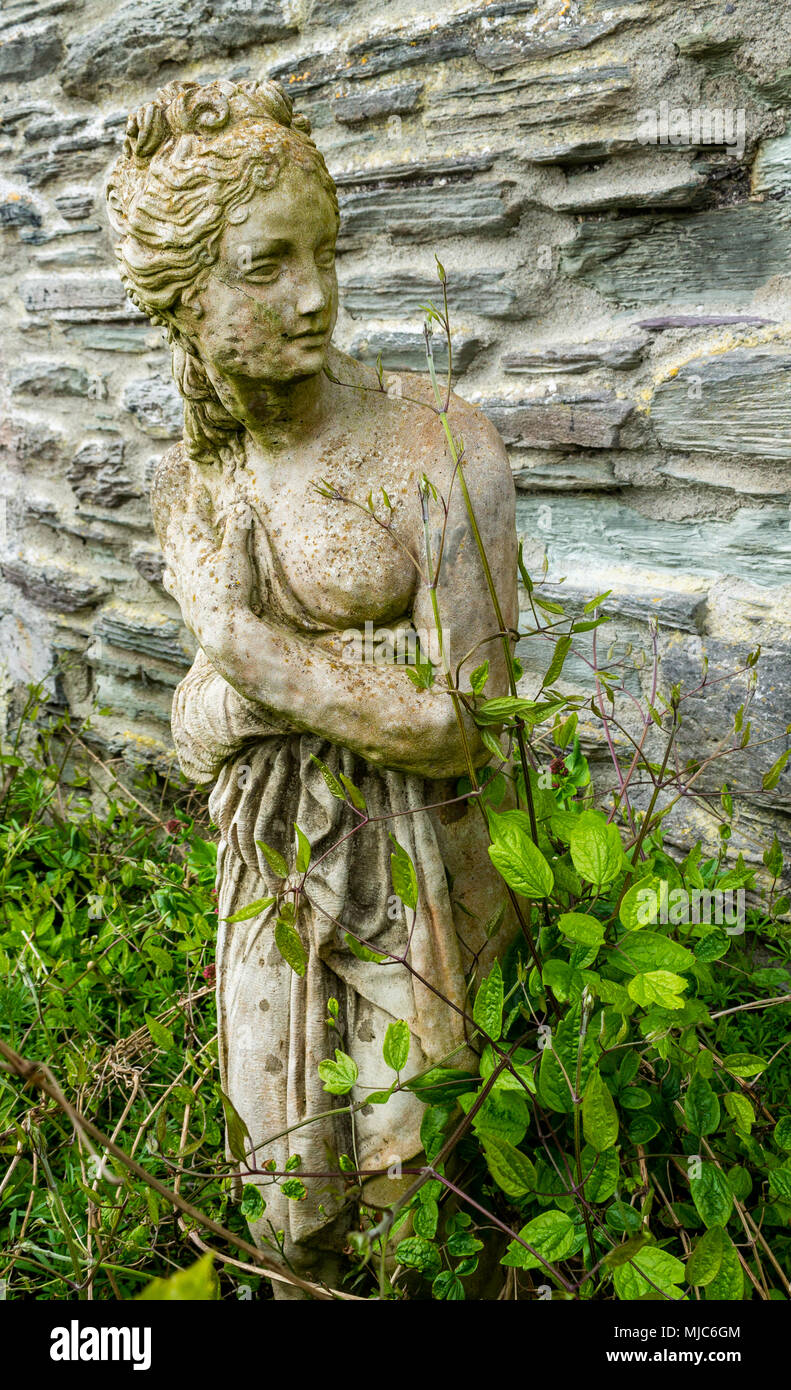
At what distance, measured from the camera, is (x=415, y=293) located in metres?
2.41

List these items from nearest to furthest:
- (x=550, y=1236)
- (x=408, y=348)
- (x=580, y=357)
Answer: (x=550, y=1236), (x=580, y=357), (x=408, y=348)

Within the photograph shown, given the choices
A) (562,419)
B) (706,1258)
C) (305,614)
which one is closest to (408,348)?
(562,419)

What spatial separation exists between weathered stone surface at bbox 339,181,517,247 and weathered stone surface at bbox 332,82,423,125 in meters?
0.15

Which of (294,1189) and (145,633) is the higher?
(145,633)

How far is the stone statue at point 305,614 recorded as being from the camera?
3.92 feet

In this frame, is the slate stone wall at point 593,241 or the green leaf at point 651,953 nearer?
the green leaf at point 651,953

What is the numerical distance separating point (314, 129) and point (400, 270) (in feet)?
1.29

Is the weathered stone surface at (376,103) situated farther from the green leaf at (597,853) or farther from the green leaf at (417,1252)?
the green leaf at (417,1252)

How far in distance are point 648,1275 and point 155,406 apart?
2.49 metres

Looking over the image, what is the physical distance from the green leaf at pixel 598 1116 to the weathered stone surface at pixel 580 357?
4.75 ft

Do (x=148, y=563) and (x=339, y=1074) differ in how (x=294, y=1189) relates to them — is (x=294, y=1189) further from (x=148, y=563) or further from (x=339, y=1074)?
(x=148, y=563)

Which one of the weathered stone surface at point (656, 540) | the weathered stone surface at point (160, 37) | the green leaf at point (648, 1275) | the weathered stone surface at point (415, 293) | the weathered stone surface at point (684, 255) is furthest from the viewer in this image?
the weathered stone surface at point (160, 37)

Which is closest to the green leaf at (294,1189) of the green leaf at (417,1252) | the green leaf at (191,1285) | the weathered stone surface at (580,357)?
the green leaf at (417,1252)

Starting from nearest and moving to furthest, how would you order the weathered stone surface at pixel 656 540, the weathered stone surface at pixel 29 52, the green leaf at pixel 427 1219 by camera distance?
the green leaf at pixel 427 1219 → the weathered stone surface at pixel 656 540 → the weathered stone surface at pixel 29 52
